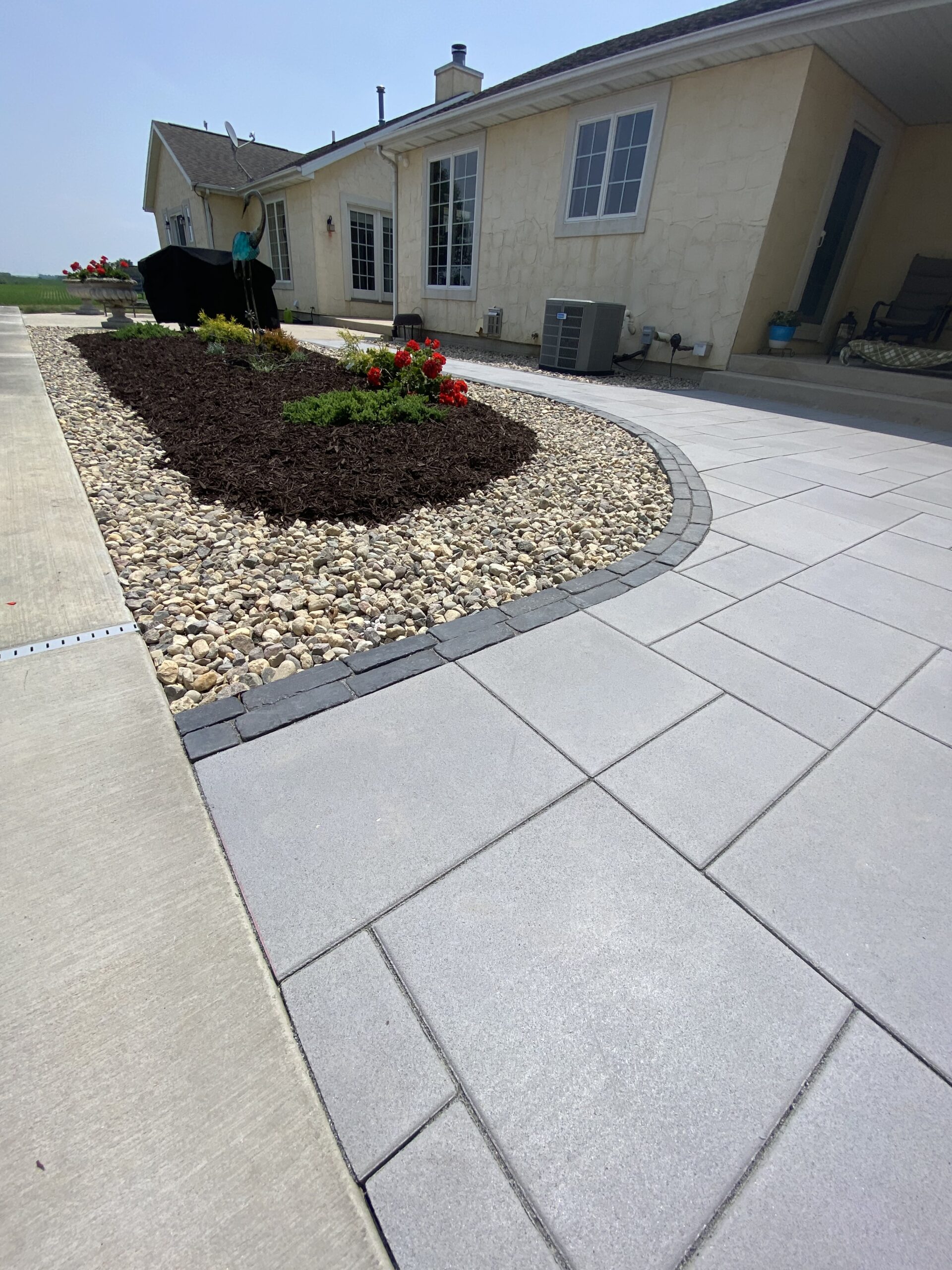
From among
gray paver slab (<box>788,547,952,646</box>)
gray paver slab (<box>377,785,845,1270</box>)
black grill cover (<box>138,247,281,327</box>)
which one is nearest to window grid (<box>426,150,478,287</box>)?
black grill cover (<box>138,247,281,327</box>)

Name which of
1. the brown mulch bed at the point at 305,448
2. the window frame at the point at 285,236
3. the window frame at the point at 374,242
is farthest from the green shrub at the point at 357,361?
the window frame at the point at 285,236

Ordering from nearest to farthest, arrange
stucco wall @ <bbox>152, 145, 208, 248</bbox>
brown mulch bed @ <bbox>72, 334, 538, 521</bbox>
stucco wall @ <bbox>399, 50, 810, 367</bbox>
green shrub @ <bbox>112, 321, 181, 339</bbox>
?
brown mulch bed @ <bbox>72, 334, 538, 521</bbox>
stucco wall @ <bbox>399, 50, 810, 367</bbox>
green shrub @ <bbox>112, 321, 181, 339</bbox>
stucco wall @ <bbox>152, 145, 208, 248</bbox>

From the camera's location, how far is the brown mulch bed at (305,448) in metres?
3.20

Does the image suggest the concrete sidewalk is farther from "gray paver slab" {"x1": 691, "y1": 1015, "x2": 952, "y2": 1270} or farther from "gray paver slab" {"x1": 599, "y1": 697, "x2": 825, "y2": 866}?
"gray paver slab" {"x1": 599, "y1": 697, "x2": 825, "y2": 866}

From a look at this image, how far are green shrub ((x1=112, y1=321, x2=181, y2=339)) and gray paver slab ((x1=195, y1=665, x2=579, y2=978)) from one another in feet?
30.6

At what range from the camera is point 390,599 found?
2.33m

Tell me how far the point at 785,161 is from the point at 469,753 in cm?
841

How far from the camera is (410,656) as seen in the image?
2.00m

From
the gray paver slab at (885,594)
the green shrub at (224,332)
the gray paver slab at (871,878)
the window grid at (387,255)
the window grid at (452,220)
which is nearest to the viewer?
the gray paver slab at (871,878)

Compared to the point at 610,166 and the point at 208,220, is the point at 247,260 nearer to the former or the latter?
the point at 610,166

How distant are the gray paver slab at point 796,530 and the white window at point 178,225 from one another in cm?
2076

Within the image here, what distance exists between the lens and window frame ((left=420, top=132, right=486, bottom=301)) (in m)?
9.72

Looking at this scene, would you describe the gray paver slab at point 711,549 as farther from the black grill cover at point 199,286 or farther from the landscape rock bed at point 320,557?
the black grill cover at point 199,286

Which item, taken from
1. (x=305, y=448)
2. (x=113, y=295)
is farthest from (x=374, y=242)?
(x=305, y=448)
